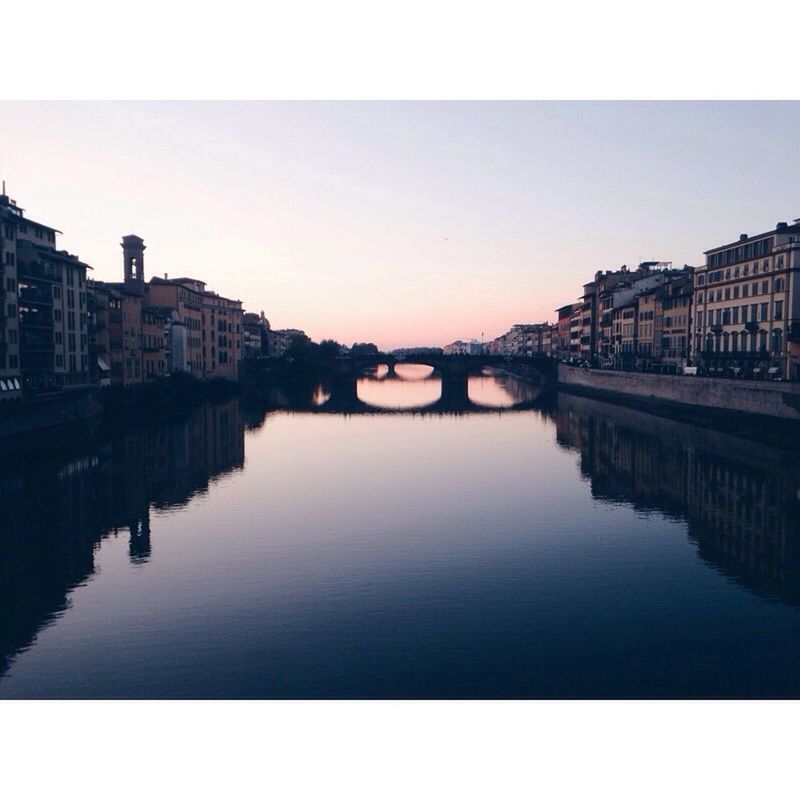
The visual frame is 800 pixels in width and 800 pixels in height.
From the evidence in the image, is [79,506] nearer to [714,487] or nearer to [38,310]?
[714,487]

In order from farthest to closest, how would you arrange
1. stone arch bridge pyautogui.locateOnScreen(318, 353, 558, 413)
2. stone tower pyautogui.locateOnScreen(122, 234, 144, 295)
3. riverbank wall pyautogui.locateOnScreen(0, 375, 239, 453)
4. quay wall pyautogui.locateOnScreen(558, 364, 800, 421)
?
stone arch bridge pyautogui.locateOnScreen(318, 353, 558, 413) < stone tower pyautogui.locateOnScreen(122, 234, 144, 295) < quay wall pyautogui.locateOnScreen(558, 364, 800, 421) < riverbank wall pyautogui.locateOnScreen(0, 375, 239, 453)

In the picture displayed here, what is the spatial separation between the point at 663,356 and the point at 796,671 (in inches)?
2899

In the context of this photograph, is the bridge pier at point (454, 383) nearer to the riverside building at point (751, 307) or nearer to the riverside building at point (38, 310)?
the riverside building at point (751, 307)

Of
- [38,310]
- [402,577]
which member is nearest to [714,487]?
[402,577]

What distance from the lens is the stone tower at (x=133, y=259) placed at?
84312 millimetres

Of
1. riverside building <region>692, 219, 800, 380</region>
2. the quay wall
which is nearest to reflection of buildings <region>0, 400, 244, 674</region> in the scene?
the quay wall

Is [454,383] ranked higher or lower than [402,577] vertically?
higher

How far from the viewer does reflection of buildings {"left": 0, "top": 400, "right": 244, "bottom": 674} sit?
64.5 ft

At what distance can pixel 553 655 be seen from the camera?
15445 mm

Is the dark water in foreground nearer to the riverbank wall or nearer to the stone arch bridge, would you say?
the riverbank wall

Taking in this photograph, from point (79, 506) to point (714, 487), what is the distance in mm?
30067

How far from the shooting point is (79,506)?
3027 cm

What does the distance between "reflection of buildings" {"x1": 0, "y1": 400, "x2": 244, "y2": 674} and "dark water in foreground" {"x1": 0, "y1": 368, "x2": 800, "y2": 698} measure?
125mm

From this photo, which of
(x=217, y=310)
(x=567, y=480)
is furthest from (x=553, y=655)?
(x=217, y=310)
